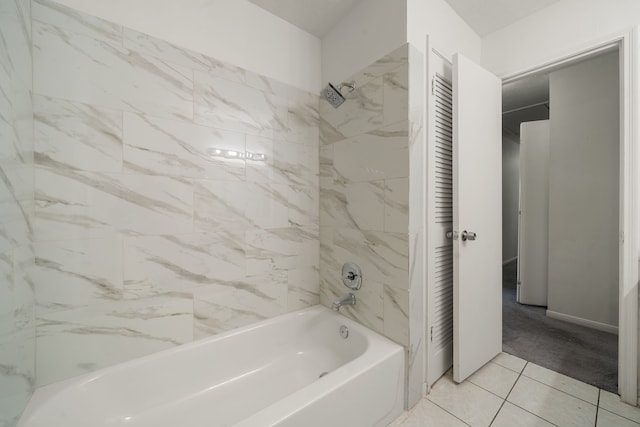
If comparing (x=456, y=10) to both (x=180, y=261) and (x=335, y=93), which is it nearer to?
(x=335, y=93)

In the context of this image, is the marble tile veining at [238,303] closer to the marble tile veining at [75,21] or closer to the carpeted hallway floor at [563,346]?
the marble tile veining at [75,21]

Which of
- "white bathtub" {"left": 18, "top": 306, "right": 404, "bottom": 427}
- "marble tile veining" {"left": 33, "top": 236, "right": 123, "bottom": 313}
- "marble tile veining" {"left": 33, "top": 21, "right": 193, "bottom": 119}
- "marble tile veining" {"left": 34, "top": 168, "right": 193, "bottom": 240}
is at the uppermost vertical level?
"marble tile veining" {"left": 33, "top": 21, "right": 193, "bottom": 119}

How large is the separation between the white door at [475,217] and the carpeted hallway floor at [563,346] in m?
0.31

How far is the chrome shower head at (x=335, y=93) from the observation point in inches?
65.1

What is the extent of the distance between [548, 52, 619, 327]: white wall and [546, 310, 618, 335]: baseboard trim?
1.1 inches

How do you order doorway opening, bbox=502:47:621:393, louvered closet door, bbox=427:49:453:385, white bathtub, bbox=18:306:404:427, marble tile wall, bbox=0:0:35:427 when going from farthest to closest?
1. doorway opening, bbox=502:47:621:393
2. louvered closet door, bbox=427:49:453:385
3. white bathtub, bbox=18:306:404:427
4. marble tile wall, bbox=0:0:35:427

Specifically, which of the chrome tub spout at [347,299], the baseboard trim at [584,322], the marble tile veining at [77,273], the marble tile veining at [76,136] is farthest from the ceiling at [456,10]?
the baseboard trim at [584,322]

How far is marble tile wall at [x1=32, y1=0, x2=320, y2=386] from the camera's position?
1080mm

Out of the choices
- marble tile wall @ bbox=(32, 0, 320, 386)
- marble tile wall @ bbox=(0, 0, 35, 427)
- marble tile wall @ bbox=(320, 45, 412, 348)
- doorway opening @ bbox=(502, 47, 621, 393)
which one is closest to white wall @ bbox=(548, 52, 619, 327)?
doorway opening @ bbox=(502, 47, 621, 393)

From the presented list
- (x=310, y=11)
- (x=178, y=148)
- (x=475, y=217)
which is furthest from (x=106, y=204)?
(x=475, y=217)

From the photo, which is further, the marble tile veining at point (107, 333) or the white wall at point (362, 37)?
the white wall at point (362, 37)

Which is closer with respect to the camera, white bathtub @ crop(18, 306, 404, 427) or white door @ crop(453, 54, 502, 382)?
white bathtub @ crop(18, 306, 404, 427)

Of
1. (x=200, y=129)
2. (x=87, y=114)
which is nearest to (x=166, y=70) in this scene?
(x=200, y=129)

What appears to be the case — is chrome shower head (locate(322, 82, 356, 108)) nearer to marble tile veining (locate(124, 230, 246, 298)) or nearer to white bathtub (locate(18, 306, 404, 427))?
marble tile veining (locate(124, 230, 246, 298))
